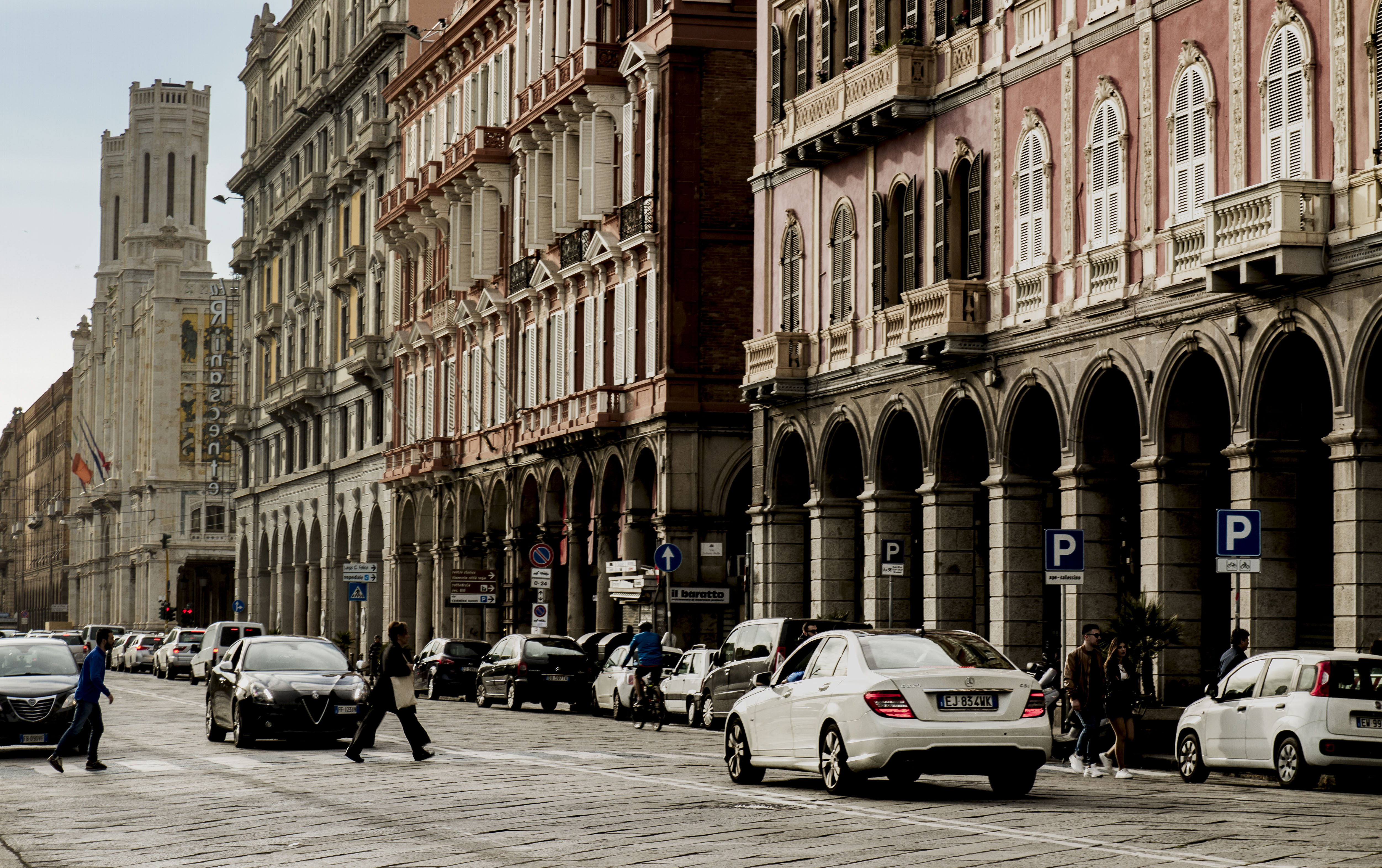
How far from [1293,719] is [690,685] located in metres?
14.9

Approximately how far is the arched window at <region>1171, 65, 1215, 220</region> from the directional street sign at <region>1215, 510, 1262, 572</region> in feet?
19.0

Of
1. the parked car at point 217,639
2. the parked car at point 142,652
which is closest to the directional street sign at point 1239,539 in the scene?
the parked car at point 217,639

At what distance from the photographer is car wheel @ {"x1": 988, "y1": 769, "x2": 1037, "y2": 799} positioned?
60.3 feet

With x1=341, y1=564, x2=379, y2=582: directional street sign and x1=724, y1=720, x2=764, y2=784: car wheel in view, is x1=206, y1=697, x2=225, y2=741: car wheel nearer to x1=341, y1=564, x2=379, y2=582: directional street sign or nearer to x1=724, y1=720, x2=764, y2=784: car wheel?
x1=724, y1=720, x2=764, y2=784: car wheel

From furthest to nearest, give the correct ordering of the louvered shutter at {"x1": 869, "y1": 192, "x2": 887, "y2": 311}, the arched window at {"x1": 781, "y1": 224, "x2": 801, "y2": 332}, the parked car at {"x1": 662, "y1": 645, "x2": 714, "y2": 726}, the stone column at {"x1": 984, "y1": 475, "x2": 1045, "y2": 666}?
the arched window at {"x1": 781, "y1": 224, "x2": 801, "y2": 332}
the louvered shutter at {"x1": 869, "y1": 192, "x2": 887, "y2": 311}
the parked car at {"x1": 662, "y1": 645, "x2": 714, "y2": 726}
the stone column at {"x1": 984, "y1": 475, "x2": 1045, "y2": 666}

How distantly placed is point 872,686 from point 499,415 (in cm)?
4388

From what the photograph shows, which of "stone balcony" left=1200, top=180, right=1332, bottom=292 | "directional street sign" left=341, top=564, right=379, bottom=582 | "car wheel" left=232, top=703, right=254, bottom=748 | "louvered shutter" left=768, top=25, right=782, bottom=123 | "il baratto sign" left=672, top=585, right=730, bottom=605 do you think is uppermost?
"louvered shutter" left=768, top=25, right=782, bottom=123

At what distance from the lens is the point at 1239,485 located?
1093 inches

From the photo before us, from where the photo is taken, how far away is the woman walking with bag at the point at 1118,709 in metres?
22.9

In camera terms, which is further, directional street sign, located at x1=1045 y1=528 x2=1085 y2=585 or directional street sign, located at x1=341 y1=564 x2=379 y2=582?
directional street sign, located at x1=341 y1=564 x2=379 y2=582

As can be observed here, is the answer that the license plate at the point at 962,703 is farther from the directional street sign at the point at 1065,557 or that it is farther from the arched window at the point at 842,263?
the arched window at the point at 842,263

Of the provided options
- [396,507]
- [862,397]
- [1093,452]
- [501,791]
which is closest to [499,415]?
[396,507]

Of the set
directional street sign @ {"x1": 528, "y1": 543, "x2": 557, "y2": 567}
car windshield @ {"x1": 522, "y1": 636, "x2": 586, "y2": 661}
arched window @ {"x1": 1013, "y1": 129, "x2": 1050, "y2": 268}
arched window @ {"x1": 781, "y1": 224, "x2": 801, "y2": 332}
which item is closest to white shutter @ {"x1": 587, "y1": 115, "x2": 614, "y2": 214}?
directional street sign @ {"x1": 528, "y1": 543, "x2": 557, "y2": 567}

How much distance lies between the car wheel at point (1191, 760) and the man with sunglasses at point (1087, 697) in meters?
0.85
